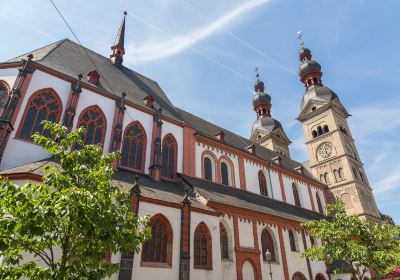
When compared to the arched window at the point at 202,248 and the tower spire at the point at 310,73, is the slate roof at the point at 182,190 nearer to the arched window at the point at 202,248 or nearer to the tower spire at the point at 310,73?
the arched window at the point at 202,248

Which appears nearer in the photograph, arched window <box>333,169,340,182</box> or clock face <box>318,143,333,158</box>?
arched window <box>333,169,340,182</box>

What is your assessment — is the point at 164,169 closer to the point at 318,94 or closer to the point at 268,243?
the point at 268,243

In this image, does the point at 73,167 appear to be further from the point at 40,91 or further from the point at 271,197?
the point at 271,197

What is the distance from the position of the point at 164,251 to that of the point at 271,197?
15.5 meters

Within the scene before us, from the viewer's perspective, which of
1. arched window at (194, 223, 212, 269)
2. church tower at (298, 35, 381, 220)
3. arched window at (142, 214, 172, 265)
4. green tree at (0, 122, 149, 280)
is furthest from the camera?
church tower at (298, 35, 381, 220)

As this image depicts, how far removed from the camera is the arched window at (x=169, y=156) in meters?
20.2

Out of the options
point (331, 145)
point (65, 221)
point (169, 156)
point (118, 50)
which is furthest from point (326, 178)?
point (65, 221)

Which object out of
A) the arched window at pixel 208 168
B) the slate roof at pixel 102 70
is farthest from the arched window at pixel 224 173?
the slate roof at pixel 102 70

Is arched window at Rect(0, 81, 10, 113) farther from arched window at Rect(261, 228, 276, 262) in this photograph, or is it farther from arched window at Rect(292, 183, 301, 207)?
arched window at Rect(292, 183, 301, 207)

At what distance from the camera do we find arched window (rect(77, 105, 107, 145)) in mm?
17547

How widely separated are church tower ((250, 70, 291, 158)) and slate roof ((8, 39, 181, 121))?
21.9m

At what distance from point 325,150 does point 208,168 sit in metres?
25.8

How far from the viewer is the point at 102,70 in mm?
22906

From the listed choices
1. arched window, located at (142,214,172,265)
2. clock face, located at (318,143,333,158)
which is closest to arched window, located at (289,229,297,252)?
arched window, located at (142,214,172,265)
